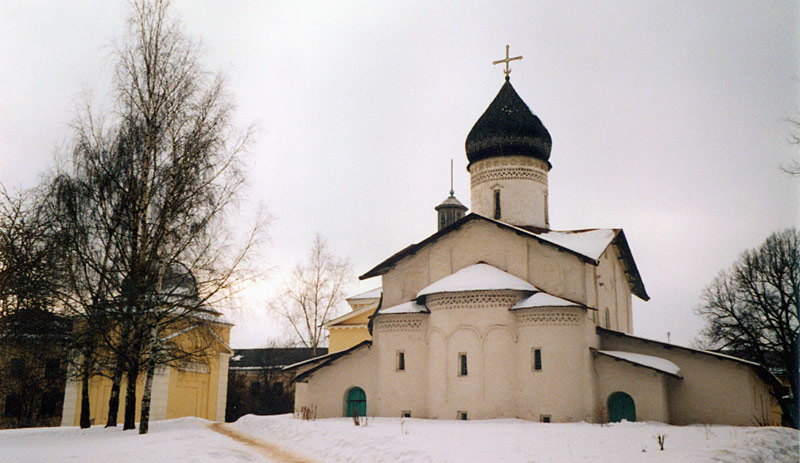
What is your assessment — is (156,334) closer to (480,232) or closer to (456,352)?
(456,352)

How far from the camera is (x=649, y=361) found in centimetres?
1858

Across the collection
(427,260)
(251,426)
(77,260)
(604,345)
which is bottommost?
(251,426)

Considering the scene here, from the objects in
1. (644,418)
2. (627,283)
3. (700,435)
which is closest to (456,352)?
(644,418)

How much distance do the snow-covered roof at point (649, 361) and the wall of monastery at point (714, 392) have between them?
393 millimetres

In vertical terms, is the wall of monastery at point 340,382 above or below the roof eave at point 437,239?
below

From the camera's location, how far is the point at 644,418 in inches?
699

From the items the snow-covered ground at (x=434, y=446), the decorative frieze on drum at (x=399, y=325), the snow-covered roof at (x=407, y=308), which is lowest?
the snow-covered ground at (x=434, y=446)

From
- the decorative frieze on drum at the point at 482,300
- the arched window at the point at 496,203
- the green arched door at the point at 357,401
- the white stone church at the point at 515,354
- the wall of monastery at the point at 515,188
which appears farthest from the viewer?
the arched window at the point at 496,203

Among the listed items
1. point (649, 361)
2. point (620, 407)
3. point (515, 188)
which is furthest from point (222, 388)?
point (649, 361)

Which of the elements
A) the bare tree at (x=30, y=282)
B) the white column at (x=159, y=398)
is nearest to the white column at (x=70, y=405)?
the white column at (x=159, y=398)

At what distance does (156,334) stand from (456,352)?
28.3ft

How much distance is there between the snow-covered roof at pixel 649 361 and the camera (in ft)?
58.8

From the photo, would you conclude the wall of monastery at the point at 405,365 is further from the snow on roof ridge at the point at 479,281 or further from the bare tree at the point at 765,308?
the bare tree at the point at 765,308

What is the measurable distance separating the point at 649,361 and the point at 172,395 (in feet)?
53.0
